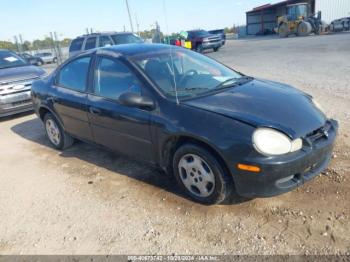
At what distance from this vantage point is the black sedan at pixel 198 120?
289 centimetres

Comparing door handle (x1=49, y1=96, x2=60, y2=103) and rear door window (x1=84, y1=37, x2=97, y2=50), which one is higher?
rear door window (x1=84, y1=37, x2=97, y2=50)

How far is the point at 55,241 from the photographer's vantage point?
306cm

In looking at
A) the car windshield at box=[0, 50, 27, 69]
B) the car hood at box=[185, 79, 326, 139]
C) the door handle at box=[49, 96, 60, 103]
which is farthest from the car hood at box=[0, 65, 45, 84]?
the car hood at box=[185, 79, 326, 139]

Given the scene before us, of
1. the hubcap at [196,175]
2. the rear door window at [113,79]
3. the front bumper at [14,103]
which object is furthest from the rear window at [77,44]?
the hubcap at [196,175]

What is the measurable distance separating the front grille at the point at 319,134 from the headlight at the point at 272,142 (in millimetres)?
256

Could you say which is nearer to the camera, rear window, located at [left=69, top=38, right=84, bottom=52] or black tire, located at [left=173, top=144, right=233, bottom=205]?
black tire, located at [left=173, top=144, right=233, bottom=205]

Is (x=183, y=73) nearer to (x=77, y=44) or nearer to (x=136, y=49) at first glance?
(x=136, y=49)

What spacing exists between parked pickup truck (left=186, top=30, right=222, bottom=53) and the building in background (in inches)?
787

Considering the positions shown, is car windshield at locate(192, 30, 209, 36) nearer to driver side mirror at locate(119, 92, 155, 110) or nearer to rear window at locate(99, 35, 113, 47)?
rear window at locate(99, 35, 113, 47)

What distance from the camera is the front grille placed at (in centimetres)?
306

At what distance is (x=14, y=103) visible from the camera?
295 inches

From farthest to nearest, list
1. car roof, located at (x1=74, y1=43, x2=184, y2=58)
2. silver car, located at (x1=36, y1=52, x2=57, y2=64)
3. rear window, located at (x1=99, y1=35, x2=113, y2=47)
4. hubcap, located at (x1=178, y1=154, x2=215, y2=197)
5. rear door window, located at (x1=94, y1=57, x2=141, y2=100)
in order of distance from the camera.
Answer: silver car, located at (x1=36, y1=52, x2=57, y2=64), rear window, located at (x1=99, y1=35, x2=113, y2=47), car roof, located at (x1=74, y1=43, x2=184, y2=58), rear door window, located at (x1=94, y1=57, x2=141, y2=100), hubcap, located at (x1=178, y1=154, x2=215, y2=197)

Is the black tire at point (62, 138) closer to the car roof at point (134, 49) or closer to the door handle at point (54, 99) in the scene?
the door handle at point (54, 99)

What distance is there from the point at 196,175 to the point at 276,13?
47.2m
